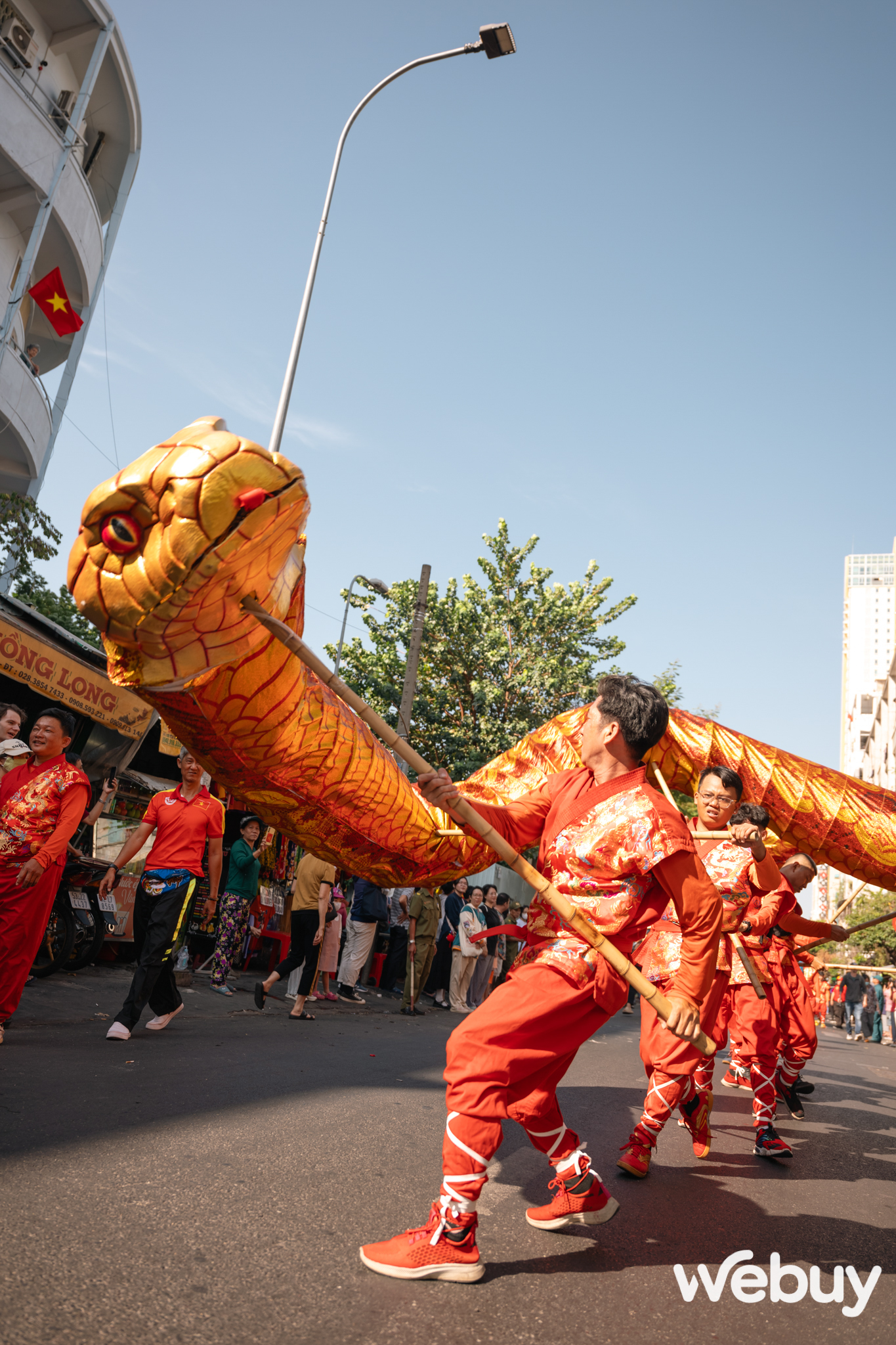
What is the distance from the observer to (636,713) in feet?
9.78

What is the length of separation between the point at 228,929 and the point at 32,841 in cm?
373

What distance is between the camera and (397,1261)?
7.75ft

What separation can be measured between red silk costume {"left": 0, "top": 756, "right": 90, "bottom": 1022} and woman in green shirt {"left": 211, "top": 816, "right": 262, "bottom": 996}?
3.22 meters

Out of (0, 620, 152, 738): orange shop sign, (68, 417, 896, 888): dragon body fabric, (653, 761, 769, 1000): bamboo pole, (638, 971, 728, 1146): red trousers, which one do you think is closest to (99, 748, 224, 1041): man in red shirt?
(68, 417, 896, 888): dragon body fabric

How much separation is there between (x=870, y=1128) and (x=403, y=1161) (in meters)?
4.48

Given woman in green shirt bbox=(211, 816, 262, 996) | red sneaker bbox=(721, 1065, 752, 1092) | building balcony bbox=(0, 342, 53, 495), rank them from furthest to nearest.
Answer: building balcony bbox=(0, 342, 53, 495), woman in green shirt bbox=(211, 816, 262, 996), red sneaker bbox=(721, 1065, 752, 1092)

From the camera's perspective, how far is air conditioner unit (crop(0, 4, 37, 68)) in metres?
14.2

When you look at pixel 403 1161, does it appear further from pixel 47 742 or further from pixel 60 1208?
pixel 47 742

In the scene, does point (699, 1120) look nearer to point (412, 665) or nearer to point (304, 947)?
point (304, 947)

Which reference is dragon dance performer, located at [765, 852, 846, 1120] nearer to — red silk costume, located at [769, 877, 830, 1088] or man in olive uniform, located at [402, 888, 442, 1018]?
red silk costume, located at [769, 877, 830, 1088]

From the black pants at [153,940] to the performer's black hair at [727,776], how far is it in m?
3.22

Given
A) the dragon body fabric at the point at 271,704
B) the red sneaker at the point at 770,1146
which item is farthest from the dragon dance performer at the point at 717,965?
the red sneaker at the point at 770,1146

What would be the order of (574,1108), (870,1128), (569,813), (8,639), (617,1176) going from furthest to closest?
(8,639) < (870,1128) < (574,1108) < (617,1176) < (569,813)

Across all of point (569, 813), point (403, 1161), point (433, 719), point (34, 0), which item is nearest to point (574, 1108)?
point (403, 1161)
